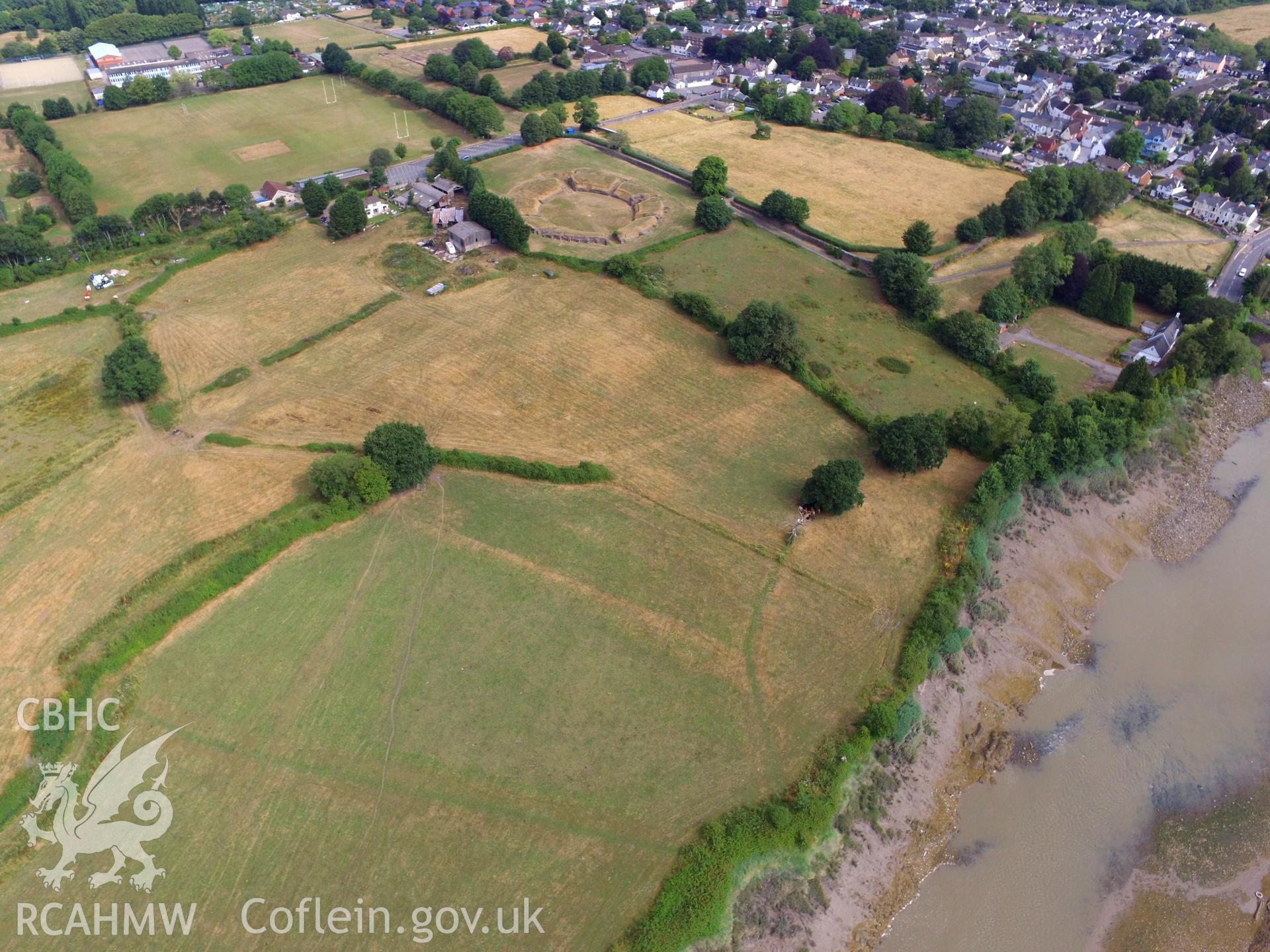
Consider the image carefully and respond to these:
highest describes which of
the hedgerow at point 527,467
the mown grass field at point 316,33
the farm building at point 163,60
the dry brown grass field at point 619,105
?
the mown grass field at point 316,33

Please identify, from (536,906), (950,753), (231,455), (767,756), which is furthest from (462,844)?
(231,455)

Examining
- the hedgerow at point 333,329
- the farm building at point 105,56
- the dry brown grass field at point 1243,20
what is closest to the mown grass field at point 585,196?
the hedgerow at point 333,329

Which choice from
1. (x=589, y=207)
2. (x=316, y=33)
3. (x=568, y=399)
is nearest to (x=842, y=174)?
(x=589, y=207)

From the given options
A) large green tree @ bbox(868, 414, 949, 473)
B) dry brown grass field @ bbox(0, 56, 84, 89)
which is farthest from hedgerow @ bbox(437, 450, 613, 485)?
dry brown grass field @ bbox(0, 56, 84, 89)

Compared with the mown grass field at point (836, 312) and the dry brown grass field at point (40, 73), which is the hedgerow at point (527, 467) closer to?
the mown grass field at point (836, 312)

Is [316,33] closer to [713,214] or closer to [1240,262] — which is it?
[713,214]

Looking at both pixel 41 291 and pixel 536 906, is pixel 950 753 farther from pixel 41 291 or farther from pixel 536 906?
pixel 41 291
